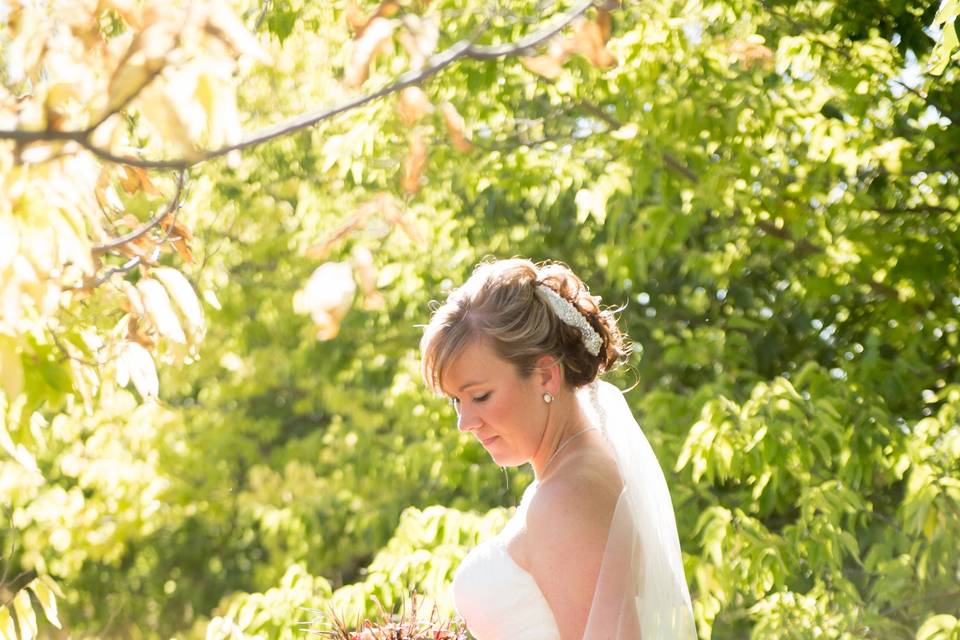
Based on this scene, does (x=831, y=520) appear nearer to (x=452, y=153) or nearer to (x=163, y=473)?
(x=452, y=153)

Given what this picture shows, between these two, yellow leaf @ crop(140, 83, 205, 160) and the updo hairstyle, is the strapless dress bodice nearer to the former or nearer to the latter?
the updo hairstyle

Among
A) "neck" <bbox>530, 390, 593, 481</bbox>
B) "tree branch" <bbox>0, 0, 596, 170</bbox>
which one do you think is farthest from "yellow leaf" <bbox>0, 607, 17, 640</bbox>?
"tree branch" <bbox>0, 0, 596, 170</bbox>

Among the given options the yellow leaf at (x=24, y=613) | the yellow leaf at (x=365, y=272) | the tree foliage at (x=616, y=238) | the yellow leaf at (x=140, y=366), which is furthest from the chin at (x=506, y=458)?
the yellow leaf at (x=365, y=272)

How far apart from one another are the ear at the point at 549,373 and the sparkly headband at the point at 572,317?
89 mm

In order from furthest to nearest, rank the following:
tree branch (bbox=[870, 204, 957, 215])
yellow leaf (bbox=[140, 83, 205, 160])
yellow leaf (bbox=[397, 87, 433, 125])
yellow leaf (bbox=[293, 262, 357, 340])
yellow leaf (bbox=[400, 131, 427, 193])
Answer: tree branch (bbox=[870, 204, 957, 215])
yellow leaf (bbox=[397, 87, 433, 125])
yellow leaf (bbox=[400, 131, 427, 193])
yellow leaf (bbox=[293, 262, 357, 340])
yellow leaf (bbox=[140, 83, 205, 160])

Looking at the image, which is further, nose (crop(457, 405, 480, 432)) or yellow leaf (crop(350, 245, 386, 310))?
nose (crop(457, 405, 480, 432))

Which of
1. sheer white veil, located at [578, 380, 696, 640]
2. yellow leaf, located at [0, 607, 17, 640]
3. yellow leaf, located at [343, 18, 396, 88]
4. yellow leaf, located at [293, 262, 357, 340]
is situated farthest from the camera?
sheer white veil, located at [578, 380, 696, 640]

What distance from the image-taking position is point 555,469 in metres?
2.50

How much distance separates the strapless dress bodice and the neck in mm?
95

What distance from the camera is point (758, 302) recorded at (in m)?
5.12

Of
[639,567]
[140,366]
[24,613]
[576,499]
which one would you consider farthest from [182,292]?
[639,567]

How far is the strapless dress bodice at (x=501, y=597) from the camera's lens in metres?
2.39

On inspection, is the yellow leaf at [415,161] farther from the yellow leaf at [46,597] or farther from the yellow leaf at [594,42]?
the yellow leaf at [46,597]

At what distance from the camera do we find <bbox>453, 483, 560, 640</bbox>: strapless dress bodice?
7.84 feet
